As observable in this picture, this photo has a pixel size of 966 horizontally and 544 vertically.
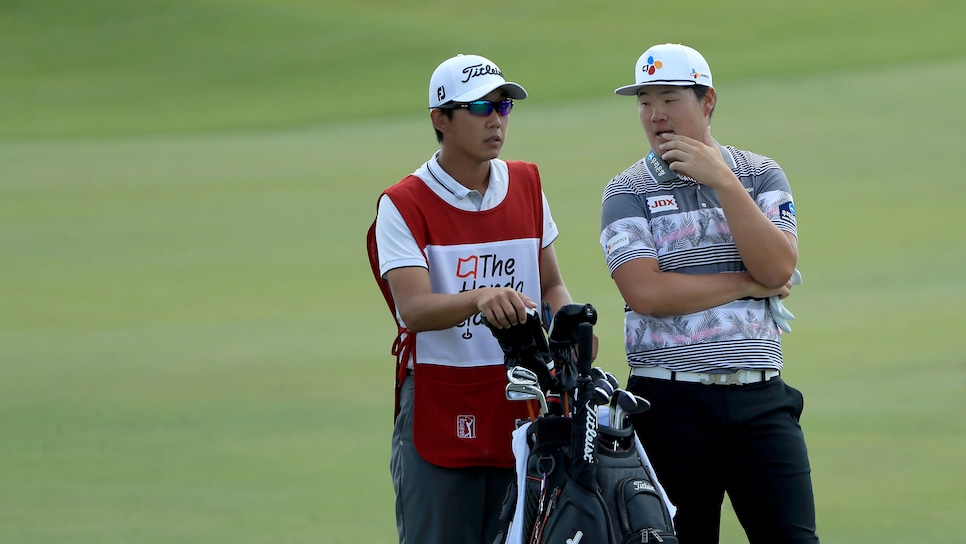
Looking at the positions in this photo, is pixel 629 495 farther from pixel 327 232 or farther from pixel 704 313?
pixel 327 232

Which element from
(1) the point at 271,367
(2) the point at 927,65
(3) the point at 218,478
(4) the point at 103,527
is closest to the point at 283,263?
(1) the point at 271,367

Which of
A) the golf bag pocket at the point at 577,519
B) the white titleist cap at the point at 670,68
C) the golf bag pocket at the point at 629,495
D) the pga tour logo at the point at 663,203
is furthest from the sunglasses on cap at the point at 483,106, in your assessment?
the golf bag pocket at the point at 577,519

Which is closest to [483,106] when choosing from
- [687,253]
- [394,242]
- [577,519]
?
[394,242]

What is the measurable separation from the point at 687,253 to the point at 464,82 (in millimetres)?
755

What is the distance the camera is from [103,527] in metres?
6.08

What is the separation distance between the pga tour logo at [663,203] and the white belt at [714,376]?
0.42 m

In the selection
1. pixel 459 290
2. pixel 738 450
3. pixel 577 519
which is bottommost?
pixel 577 519

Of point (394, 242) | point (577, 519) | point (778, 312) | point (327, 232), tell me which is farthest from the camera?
point (327, 232)

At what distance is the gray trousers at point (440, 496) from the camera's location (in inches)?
152

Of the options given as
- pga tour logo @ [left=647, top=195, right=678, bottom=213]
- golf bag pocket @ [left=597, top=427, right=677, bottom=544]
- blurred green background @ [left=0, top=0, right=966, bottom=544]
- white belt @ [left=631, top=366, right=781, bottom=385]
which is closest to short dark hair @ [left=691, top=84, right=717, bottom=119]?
pga tour logo @ [left=647, top=195, right=678, bottom=213]

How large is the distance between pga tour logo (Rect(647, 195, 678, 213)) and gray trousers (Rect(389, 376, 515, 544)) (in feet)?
2.69

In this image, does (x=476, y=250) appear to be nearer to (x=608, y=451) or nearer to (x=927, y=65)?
(x=608, y=451)

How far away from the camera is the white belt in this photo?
12.5 ft

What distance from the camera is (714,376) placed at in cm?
379
